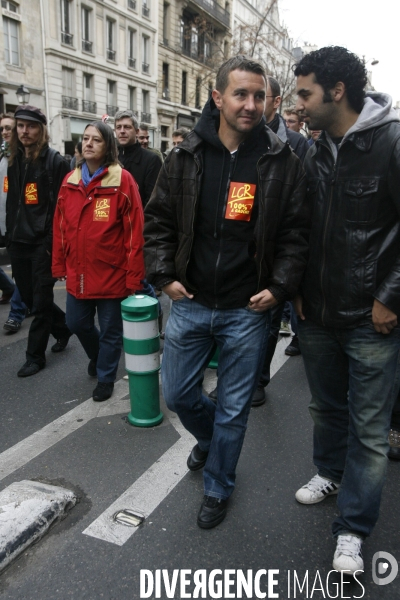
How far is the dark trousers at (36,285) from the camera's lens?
4.45m

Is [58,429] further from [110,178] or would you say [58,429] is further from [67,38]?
[67,38]

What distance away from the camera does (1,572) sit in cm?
220

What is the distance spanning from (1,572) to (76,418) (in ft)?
5.00

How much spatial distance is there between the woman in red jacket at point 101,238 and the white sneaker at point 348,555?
2.23m

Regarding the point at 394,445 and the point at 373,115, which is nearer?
the point at 373,115

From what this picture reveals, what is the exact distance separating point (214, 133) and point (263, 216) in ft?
1.53

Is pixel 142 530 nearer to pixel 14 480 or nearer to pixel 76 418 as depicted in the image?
pixel 14 480

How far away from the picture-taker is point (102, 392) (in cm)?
398

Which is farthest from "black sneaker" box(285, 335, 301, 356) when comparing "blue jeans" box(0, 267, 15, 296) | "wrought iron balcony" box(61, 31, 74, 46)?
"wrought iron balcony" box(61, 31, 74, 46)

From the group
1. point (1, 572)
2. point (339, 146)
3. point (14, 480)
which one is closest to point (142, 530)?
point (1, 572)

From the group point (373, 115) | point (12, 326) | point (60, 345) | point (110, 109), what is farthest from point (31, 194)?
point (110, 109)

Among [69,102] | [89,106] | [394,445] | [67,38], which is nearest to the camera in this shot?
[394,445]

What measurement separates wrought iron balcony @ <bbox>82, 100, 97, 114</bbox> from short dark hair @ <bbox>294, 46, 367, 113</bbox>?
27.9 meters

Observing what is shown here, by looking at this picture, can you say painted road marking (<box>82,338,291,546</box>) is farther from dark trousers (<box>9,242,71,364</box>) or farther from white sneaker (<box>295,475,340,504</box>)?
dark trousers (<box>9,242,71,364</box>)
